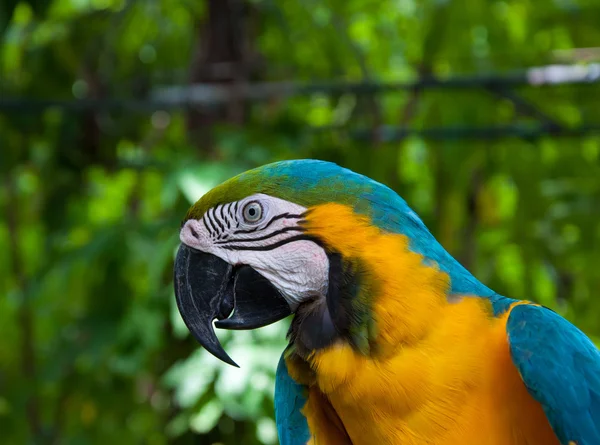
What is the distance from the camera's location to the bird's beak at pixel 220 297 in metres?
0.73

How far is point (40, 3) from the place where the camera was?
3.42 ft

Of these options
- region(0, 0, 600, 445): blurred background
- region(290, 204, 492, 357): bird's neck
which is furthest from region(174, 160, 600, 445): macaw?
region(0, 0, 600, 445): blurred background

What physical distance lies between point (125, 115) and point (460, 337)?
1257 mm

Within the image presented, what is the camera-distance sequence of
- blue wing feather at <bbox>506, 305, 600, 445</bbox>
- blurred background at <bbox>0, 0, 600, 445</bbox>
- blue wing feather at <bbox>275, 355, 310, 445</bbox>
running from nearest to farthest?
blue wing feather at <bbox>506, 305, 600, 445</bbox> < blue wing feather at <bbox>275, 355, 310, 445</bbox> < blurred background at <bbox>0, 0, 600, 445</bbox>

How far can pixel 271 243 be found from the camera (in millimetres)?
721

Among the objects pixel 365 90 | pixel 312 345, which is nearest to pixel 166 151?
pixel 365 90

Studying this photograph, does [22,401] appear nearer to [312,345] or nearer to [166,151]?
[166,151]

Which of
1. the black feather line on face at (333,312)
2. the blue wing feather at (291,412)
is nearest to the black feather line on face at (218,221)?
the black feather line on face at (333,312)

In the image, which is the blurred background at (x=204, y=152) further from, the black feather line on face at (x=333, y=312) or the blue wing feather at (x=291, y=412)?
the black feather line on face at (x=333, y=312)

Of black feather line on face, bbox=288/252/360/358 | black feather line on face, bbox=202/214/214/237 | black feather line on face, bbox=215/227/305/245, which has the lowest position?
black feather line on face, bbox=288/252/360/358

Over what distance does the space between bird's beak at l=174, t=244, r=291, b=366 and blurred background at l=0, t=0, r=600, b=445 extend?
625 millimetres

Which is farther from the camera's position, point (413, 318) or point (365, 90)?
point (365, 90)

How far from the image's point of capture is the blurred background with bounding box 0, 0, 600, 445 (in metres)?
1.49

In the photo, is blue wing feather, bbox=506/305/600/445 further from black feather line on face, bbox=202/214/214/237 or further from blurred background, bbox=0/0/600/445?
blurred background, bbox=0/0/600/445
